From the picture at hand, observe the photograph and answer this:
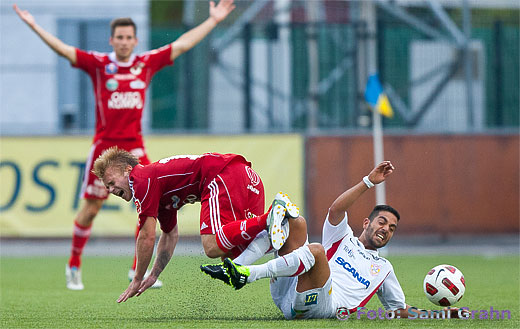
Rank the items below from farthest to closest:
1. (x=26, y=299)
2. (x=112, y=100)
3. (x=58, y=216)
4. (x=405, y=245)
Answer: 1. (x=405, y=245)
2. (x=58, y=216)
3. (x=112, y=100)
4. (x=26, y=299)

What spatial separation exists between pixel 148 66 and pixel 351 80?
8117 mm

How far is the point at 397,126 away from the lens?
17531 mm

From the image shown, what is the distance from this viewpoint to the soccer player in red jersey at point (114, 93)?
9727mm

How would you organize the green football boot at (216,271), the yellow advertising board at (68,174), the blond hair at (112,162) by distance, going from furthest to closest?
the yellow advertising board at (68,174)
the blond hair at (112,162)
the green football boot at (216,271)

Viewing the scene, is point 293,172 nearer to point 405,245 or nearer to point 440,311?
point 405,245

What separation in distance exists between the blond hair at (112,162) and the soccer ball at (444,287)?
97.6 inches

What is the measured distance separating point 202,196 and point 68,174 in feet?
30.4

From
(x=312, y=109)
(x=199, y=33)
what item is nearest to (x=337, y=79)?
(x=312, y=109)

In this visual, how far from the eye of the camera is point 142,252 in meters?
6.90

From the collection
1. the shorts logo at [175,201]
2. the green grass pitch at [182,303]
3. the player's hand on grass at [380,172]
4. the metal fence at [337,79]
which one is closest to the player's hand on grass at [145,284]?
the green grass pitch at [182,303]

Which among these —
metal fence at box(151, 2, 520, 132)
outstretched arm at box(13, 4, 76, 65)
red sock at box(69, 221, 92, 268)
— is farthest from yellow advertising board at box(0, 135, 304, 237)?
outstretched arm at box(13, 4, 76, 65)

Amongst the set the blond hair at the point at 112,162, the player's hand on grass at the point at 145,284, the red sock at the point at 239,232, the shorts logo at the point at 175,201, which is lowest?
the player's hand on grass at the point at 145,284

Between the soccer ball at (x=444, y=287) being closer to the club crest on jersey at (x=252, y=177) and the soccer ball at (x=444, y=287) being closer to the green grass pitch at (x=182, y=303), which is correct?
the green grass pitch at (x=182, y=303)

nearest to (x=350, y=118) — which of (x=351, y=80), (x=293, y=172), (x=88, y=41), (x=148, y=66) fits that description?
(x=351, y=80)
